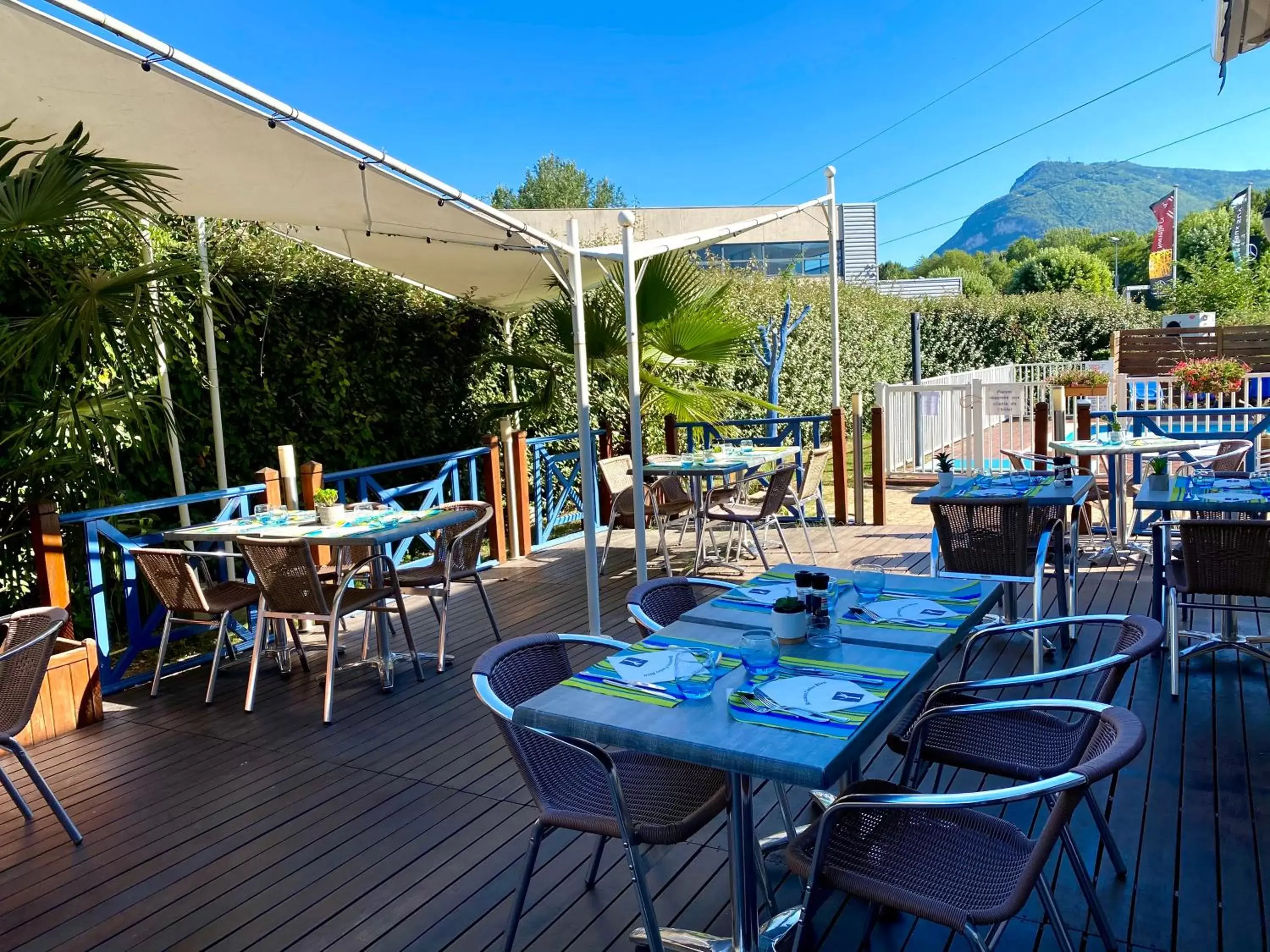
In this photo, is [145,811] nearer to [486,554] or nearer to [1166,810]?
[1166,810]

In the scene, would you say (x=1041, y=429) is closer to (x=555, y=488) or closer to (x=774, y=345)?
(x=774, y=345)

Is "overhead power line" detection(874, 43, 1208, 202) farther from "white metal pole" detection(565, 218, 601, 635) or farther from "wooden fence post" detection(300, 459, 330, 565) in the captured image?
"wooden fence post" detection(300, 459, 330, 565)

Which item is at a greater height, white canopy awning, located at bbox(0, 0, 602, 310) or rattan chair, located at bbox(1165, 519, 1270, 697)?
white canopy awning, located at bbox(0, 0, 602, 310)

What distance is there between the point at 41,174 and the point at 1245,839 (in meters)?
4.54

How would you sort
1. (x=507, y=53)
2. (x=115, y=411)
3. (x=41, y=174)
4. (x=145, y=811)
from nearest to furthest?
(x=145, y=811) < (x=41, y=174) < (x=115, y=411) < (x=507, y=53)

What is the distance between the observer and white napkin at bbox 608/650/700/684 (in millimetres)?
1976

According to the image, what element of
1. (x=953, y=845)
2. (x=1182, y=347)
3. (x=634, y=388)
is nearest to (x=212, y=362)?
(x=634, y=388)

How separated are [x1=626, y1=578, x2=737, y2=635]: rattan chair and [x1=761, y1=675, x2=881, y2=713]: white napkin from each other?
66cm

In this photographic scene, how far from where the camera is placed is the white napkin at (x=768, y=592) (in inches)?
104

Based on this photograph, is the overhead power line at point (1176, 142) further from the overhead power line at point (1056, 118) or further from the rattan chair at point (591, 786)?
the rattan chair at point (591, 786)

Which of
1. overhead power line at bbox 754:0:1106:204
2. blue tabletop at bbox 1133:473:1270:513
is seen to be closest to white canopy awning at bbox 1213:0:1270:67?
blue tabletop at bbox 1133:473:1270:513

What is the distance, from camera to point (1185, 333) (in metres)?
14.6

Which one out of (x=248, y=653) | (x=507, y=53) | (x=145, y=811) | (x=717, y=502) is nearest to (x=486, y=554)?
(x=717, y=502)

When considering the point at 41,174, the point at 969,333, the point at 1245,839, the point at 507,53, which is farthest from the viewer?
the point at 507,53
